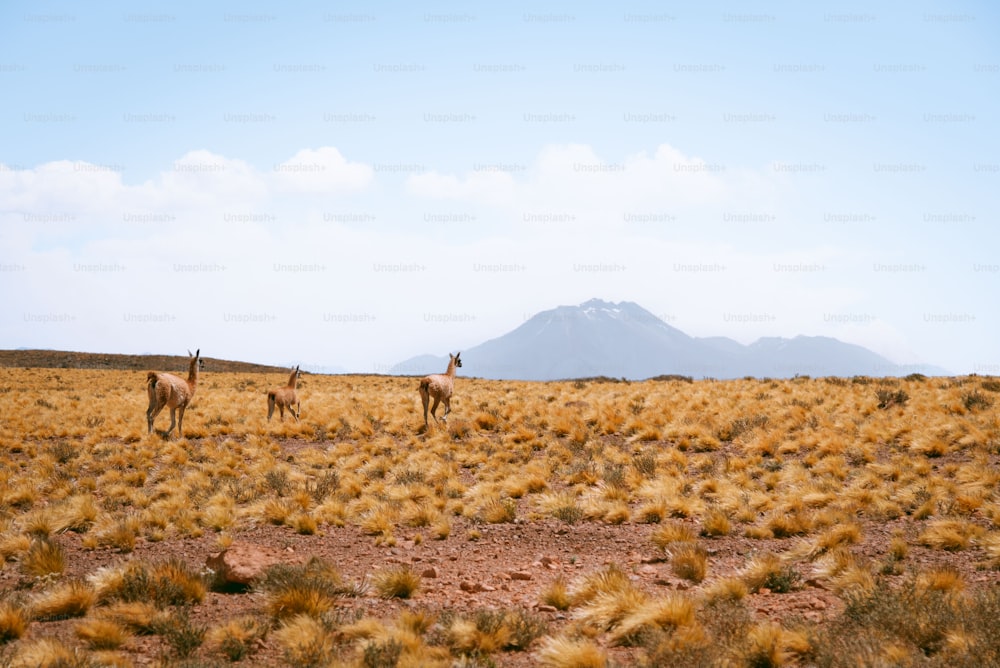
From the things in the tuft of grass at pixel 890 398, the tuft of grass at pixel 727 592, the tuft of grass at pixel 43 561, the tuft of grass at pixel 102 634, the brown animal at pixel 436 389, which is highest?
the tuft of grass at pixel 890 398

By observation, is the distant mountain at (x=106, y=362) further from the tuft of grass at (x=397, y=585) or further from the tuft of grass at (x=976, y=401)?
the tuft of grass at (x=397, y=585)

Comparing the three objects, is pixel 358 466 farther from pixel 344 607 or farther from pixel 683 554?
pixel 683 554

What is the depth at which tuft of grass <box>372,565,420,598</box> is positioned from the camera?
7324 millimetres

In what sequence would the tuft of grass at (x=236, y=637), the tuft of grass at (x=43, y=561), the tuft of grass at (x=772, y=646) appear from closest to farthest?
the tuft of grass at (x=772, y=646) → the tuft of grass at (x=236, y=637) → the tuft of grass at (x=43, y=561)

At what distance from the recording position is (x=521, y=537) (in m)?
10.1

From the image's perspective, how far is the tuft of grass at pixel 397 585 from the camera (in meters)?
7.32

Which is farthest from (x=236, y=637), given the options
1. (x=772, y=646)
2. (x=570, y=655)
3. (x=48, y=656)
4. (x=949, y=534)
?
(x=949, y=534)

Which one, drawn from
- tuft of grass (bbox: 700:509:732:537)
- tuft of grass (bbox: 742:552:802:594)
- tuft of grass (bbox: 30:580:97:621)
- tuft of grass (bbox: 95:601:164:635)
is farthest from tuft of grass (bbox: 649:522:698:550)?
tuft of grass (bbox: 30:580:97:621)

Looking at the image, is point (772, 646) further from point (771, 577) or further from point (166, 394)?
point (166, 394)

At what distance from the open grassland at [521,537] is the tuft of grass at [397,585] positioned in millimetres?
38

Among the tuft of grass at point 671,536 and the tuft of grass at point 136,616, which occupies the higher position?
the tuft of grass at point 671,536

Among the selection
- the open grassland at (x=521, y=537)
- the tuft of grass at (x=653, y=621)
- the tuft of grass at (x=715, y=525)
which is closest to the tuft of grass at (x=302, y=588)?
the open grassland at (x=521, y=537)

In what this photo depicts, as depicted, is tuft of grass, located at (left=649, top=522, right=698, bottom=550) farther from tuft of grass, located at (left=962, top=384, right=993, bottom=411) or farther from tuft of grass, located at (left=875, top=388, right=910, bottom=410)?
tuft of grass, located at (left=962, top=384, right=993, bottom=411)

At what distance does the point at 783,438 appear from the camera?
16.5 metres
